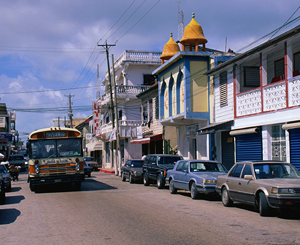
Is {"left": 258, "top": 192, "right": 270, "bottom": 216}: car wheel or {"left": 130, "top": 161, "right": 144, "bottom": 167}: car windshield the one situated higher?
{"left": 130, "top": 161, "right": 144, "bottom": 167}: car windshield

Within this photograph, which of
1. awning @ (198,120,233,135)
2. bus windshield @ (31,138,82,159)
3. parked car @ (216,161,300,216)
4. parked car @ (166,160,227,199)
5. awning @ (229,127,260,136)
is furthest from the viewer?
awning @ (198,120,233,135)

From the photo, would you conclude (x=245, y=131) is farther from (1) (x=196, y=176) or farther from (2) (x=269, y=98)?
(1) (x=196, y=176)

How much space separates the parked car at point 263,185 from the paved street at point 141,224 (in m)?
0.41

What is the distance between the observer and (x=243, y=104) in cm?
1867

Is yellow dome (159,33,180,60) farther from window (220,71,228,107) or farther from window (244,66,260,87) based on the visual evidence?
window (244,66,260,87)

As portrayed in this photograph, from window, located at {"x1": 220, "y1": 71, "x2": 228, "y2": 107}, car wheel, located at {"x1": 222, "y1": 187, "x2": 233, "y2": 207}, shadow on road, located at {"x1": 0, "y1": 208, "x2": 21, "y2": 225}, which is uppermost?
window, located at {"x1": 220, "y1": 71, "x2": 228, "y2": 107}

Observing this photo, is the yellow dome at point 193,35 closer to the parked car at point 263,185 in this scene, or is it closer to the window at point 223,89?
the window at point 223,89

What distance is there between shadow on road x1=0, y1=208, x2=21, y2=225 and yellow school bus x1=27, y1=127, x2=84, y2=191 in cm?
461

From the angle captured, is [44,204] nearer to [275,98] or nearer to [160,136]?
[275,98]

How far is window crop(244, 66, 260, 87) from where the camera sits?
19.6 meters

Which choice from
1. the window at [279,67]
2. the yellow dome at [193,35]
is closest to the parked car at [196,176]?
the window at [279,67]

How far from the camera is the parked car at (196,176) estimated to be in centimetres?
1395

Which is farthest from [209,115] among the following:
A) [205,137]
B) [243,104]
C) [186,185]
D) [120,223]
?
[120,223]

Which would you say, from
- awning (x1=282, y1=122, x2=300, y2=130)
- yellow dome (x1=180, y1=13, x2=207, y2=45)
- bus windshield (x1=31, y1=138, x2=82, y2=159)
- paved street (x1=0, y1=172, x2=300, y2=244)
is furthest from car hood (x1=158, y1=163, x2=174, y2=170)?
yellow dome (x1=180, y1=13, x2=207, y2=45)
